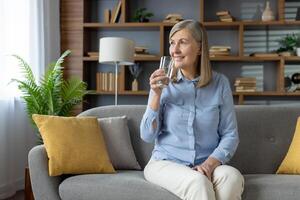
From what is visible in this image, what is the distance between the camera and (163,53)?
459 cm

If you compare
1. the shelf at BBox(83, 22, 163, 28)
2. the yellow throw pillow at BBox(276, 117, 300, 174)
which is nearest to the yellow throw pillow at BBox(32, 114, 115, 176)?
the yellow throw pillow at BBox(276, 117, 300, 174)

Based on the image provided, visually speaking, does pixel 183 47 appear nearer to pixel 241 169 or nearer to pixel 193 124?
pixel 193 124


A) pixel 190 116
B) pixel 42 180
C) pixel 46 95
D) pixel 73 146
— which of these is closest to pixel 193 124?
pixel 190 116

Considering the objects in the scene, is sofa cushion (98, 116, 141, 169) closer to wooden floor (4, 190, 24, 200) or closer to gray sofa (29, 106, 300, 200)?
gray sofa (29, 106, 300, 200)

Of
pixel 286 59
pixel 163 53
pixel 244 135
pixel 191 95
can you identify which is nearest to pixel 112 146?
pixel 191 95

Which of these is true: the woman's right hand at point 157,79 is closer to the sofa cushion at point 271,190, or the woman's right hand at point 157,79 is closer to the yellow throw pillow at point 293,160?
the sofa cushion at point 271,190

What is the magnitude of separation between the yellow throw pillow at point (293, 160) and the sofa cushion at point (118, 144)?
84 centimetres

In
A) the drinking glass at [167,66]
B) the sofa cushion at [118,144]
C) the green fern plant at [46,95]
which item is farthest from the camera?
the green fern plant at [46,95]

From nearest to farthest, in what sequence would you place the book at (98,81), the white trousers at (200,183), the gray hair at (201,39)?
the white trousers at (200,183) → the gray hair at (201,39) → the book at (98,81)

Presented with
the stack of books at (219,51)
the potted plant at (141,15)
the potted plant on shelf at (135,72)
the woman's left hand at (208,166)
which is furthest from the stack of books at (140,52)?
the woman's left hand at (208,166)

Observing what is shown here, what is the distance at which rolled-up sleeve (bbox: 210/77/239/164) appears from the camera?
211cm

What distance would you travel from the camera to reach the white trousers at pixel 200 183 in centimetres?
178

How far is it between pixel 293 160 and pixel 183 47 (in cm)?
91

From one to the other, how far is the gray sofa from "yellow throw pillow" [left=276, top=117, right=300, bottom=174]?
0.09m
